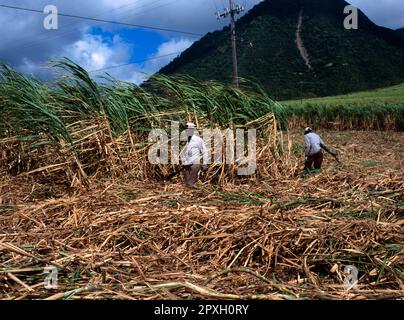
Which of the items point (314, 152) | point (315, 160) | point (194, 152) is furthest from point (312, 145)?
point (194, 152)

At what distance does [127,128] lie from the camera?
608cm

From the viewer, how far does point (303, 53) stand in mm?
78938

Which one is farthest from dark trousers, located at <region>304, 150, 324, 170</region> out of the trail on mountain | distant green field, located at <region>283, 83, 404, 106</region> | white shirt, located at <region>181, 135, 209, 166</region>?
the trail on mountain

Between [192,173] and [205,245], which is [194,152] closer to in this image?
[192,173]

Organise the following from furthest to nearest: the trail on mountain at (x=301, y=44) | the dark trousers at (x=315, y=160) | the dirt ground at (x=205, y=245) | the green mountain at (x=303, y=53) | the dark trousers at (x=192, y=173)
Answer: the trail on mountain at (x=301, y=44), the green mountain at (x=303, y=53), the dark trousers at (x=315, y=160), the dark trousers at (x=192, y=173), the dirt ground at (x=205, y=245)

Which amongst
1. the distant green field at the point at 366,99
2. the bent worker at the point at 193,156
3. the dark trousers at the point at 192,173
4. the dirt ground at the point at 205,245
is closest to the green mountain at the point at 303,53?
the distant green field at the point at 366,99

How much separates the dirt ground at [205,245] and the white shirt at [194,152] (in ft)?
3.86

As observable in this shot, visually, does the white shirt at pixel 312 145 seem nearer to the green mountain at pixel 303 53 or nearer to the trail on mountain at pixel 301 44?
the green mountain at pixel 303 53

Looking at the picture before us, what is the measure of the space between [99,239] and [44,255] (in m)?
0.42

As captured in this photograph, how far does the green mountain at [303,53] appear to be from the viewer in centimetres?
6575

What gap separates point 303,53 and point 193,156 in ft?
254

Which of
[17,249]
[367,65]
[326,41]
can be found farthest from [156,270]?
[326,41]

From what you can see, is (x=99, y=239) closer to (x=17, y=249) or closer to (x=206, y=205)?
(x=17, y=249)

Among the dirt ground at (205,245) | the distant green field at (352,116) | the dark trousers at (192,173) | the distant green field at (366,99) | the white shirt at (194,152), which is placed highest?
the distant green field at (366,99)
